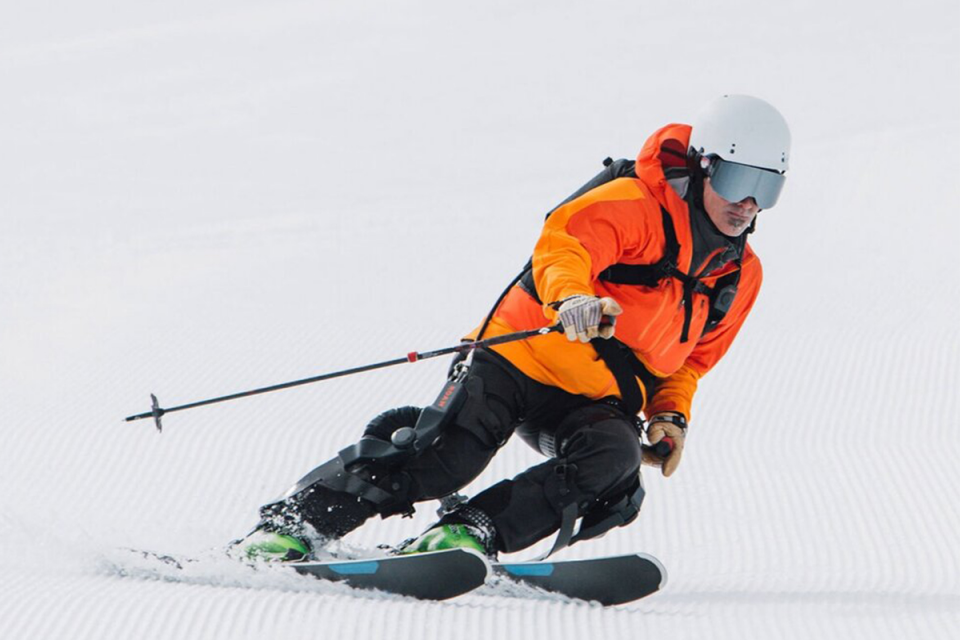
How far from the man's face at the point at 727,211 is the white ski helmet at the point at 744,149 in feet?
0.08

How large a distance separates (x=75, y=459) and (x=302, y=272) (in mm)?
2568

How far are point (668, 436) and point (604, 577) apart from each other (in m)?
0.68

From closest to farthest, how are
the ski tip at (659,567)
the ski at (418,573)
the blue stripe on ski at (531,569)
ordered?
the ski at (418,573) < the ski tip at (659,567) < the blue stripe on ski at (531,569)

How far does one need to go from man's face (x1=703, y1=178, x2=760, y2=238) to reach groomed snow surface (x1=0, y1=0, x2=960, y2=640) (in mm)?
1002

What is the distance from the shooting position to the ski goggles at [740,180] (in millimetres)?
3445

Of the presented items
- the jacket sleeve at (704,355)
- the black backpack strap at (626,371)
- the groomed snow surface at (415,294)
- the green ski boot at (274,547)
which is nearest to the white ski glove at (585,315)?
the black backpack strap at (626,371)

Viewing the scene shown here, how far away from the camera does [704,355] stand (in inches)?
154

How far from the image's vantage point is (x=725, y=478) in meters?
4.82

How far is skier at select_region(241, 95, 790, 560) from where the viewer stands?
337cm

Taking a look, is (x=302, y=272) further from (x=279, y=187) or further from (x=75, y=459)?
(x=279, y=187)

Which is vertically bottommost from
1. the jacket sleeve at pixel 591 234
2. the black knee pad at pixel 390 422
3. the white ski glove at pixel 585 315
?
the black knee pad at pixel 390 422

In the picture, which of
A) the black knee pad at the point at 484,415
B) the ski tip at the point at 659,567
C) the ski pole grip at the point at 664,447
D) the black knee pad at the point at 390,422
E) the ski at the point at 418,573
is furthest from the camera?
the ski pole grip at the point at 664,447

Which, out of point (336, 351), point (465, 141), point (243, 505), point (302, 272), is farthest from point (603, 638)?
point (465, 141)

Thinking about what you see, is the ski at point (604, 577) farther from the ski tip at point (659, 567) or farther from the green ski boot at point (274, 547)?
the green ski boot at point (274, 547)
